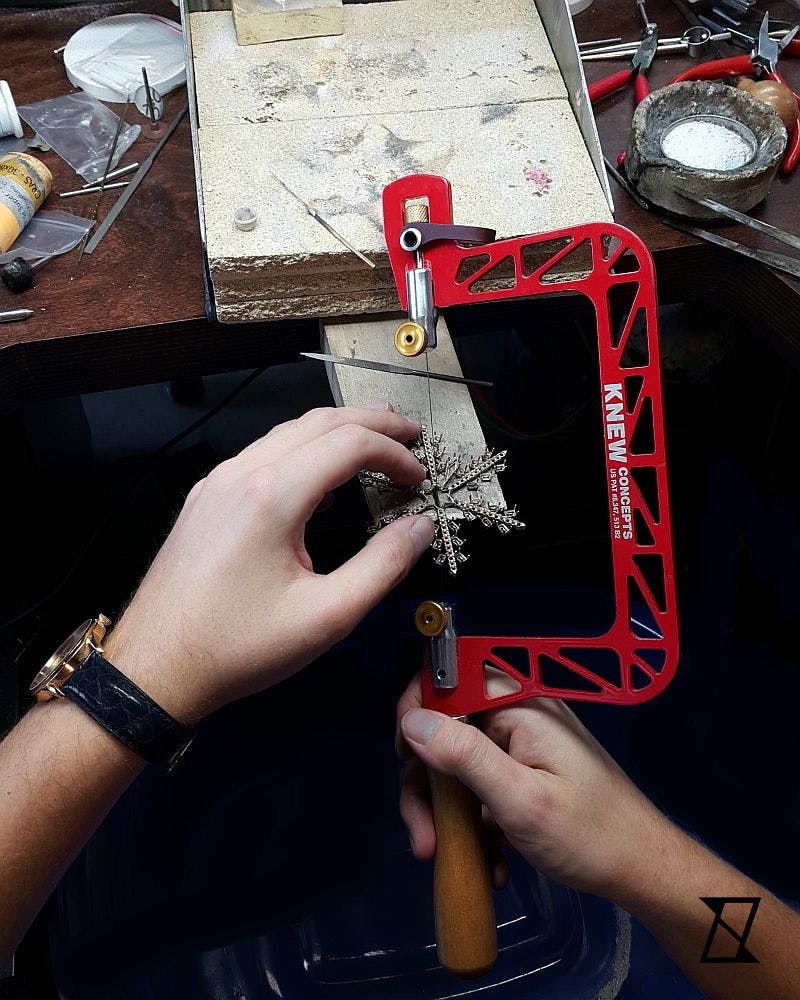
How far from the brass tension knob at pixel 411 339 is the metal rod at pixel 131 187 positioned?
0.45 meters

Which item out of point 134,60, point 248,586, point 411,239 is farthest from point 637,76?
point 248,586

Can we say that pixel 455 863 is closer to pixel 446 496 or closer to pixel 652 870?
pixel 652 870

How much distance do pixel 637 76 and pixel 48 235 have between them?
805 millimetres

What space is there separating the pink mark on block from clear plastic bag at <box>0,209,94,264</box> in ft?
1.71

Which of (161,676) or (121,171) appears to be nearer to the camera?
(161,676)

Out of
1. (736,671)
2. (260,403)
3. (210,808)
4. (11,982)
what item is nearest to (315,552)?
(260,403)

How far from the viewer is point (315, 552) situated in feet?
5.45

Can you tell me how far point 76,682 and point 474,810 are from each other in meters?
0.37

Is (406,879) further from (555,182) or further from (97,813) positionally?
(555,182)

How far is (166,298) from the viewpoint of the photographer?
997mm

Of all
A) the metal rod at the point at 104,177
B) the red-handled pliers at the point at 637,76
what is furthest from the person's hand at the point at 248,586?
the red-handled pliers at the point at 637,76

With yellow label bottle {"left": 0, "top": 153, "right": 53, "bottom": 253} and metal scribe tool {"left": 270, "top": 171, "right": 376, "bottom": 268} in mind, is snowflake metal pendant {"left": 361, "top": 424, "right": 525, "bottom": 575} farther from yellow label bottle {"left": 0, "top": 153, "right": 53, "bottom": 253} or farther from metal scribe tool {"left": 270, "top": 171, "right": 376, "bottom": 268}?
yellow label bottle {"left": 0, "top": 153, "right": 53, "bottom": 253}

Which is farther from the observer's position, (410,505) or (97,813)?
(410,505)

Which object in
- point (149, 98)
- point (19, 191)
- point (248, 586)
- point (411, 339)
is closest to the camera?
point (248, 586)
